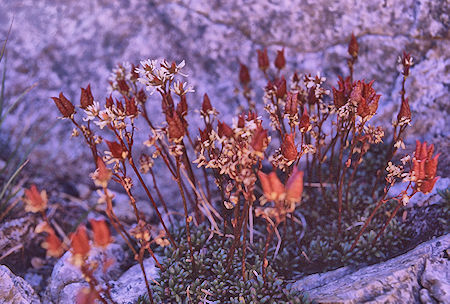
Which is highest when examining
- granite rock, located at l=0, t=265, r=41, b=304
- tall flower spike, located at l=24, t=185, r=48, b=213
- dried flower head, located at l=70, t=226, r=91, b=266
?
tall flower spike, located at l=24, t=185, r=48, b=213

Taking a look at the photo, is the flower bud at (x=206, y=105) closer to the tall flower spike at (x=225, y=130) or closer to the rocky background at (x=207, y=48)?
the tall flower spike at (x=225, y=130)

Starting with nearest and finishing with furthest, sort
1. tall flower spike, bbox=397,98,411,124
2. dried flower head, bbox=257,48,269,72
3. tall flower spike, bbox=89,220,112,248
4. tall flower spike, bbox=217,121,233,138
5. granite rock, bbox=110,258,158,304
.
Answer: tall flower spike, bbox=89,220,112,248 → tall flower spike, bbox=217,121,233,138 → tall flower spike, bbox=397,98,411,124 → granite rock, bbox=110,258,158,304 → dried flower head, bbox=257,48,269,72

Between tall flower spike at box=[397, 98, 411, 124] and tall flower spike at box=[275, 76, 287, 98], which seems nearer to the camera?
tall flower spike at box=[397, 98, 411, 124]

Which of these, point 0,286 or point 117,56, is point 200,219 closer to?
point 0,286

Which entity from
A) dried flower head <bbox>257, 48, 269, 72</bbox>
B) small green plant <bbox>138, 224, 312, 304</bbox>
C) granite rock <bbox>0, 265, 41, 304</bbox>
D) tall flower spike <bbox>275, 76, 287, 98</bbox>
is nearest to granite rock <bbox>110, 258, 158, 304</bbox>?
small green plant <bbox>138, 224, 312, 304</bbox>

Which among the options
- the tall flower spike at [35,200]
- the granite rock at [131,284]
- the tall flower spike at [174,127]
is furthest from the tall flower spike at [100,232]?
the granite rock at [131,284]

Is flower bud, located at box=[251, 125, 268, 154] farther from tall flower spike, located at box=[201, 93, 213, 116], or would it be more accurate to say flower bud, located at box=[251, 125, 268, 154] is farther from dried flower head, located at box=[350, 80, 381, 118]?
tall flower spike, located at box=[201, 93, 213, 116]

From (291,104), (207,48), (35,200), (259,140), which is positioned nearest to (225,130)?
(259,140)

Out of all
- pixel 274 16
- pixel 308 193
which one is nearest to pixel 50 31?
pixel 274 16
